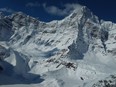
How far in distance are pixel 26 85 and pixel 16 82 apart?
6.25 m

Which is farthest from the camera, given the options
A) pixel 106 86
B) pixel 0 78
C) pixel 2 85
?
pixel 0 78

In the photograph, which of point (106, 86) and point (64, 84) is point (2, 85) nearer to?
point (64, 84)

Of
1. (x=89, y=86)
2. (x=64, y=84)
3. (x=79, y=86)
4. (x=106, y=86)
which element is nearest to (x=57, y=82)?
(x=64, y=84)

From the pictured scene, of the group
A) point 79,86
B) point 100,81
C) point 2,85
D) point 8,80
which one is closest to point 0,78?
point 8,80

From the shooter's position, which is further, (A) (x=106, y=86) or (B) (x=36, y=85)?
(B) (x=36, y=85)

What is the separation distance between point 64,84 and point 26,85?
68.6 feet

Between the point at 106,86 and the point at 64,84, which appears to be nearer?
the point at 106,86

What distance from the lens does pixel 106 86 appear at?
155 metres

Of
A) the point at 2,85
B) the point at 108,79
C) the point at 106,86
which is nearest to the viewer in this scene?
the point at 106,86

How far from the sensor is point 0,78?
642 ft

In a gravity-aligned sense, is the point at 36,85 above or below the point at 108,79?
above

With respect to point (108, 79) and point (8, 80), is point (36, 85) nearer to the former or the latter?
point (8, 80)

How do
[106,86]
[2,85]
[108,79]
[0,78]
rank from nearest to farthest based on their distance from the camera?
1. [106,86]
2. [108,79]
3. [2,85]
4. [0,78]

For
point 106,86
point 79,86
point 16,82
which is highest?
point 16,82
